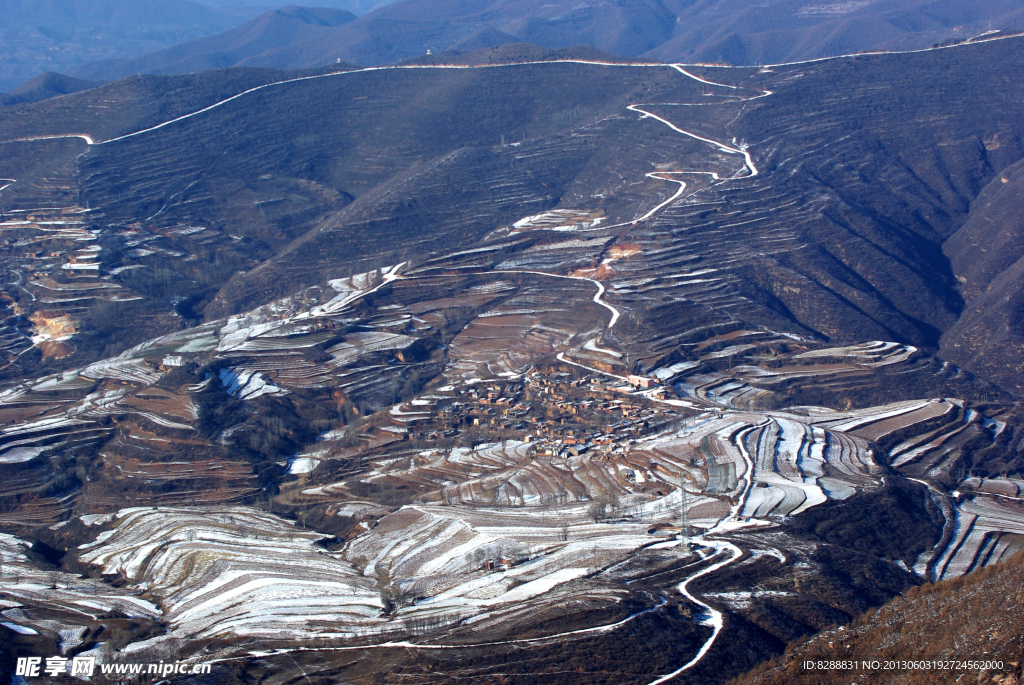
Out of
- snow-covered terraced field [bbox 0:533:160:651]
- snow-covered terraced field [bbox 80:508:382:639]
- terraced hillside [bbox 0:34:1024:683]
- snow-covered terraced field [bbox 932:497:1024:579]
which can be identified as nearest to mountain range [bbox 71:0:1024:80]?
terraced hillside [bbox 0:34:1024:683]

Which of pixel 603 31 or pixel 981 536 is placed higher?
pixel 603 31

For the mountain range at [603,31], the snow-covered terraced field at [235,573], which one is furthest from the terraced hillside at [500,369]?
the mountain range at [603,31]

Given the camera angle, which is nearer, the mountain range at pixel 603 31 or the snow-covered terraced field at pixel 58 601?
the snow-covered terraced field at pixel 58 601

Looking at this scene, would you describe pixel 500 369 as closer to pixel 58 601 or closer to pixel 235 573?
pixel 235 573

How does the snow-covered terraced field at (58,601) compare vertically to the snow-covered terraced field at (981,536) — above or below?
above

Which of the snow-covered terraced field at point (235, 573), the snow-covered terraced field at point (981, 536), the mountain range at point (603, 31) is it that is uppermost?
the mountain range at point (603, 31)

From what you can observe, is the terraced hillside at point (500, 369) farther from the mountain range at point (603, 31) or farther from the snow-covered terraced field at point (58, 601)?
the mountain range at point (603, 31)

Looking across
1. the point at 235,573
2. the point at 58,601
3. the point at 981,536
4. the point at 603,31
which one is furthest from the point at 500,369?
the point at 603,31

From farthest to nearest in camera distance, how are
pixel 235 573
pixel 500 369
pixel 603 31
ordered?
pixel 603 31 < pixel 500 369 < pixel 235 573

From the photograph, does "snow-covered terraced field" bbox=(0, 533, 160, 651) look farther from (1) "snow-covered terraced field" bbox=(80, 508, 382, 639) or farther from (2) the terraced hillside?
(1) "snow-covered terraced field" bbox=(80, 508, 382, 639)

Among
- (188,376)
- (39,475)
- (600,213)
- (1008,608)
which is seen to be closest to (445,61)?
(600,213)
